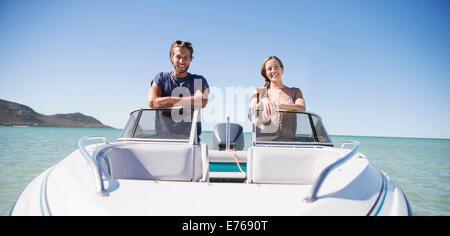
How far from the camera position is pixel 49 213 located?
48.3 inches

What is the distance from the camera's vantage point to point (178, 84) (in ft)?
9.75

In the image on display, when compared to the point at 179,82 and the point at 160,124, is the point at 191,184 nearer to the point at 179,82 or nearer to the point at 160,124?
the point at 160,124

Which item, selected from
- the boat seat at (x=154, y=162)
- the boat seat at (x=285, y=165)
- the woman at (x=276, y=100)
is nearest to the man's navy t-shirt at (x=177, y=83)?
the woman at (x=276, y=100)

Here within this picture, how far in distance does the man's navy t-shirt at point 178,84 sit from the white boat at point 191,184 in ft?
1.31

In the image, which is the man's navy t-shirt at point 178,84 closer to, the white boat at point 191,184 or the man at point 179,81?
the man at point 179,81

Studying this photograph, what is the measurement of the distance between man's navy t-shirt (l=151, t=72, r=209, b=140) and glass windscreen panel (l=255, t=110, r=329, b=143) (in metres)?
0.87

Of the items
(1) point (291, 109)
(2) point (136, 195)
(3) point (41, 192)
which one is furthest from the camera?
(1) point (291, 109)

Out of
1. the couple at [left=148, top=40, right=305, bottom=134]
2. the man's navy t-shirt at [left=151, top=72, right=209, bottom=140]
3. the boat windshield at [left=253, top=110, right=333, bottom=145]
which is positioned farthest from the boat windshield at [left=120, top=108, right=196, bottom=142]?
the boat windshield at [left=253, top=110, right=333, bottom=145]

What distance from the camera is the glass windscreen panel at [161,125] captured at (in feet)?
8.26

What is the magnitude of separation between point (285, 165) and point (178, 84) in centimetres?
169
